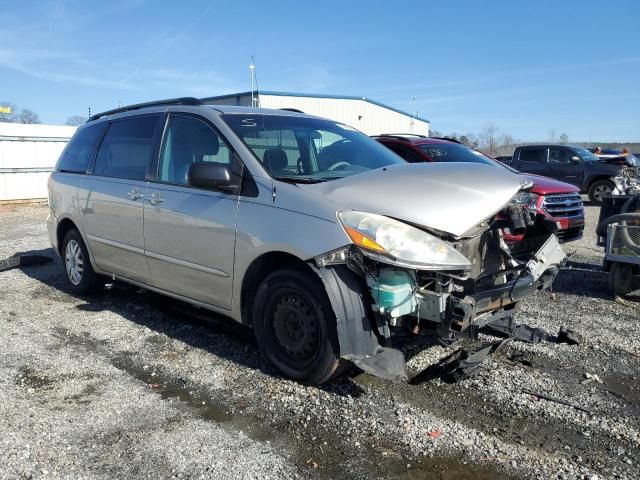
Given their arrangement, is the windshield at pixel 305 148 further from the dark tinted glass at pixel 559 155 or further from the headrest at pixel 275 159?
the dark tinted glass at pixel 559 155

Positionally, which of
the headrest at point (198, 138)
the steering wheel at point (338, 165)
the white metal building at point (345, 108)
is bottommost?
the steering wheel at point (338, 165)

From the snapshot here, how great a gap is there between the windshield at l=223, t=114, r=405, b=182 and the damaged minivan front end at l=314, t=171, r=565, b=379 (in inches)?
32.5

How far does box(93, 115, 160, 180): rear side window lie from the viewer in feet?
17.2

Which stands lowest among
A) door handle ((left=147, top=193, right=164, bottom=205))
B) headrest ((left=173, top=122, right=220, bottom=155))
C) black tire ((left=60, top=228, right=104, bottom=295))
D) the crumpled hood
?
black tire ((left=60, top=228, right=104, bottom=295))

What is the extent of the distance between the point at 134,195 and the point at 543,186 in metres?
5.88

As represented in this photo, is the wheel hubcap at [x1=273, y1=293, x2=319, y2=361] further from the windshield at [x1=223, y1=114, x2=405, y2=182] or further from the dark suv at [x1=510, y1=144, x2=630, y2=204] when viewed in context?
the dark suv at [x1=510, y1=144, x2=630, y2=204]

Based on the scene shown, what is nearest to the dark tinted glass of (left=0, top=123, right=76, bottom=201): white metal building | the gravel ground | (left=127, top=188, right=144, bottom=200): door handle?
the gravel ground

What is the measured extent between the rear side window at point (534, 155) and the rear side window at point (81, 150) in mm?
15238

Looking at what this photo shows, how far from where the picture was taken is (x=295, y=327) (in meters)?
3.93

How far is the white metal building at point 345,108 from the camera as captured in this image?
25697 millimetres

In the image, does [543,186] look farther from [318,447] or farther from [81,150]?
[318,447]

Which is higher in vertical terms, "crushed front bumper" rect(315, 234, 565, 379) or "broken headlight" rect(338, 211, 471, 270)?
"broken headlight" rect(338, 211, 471, 270)

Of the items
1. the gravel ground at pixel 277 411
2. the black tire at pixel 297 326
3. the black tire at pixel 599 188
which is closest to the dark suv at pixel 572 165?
the black tire at pixel 599 188

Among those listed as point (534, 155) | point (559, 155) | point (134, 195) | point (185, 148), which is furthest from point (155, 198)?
point (559, 155)
